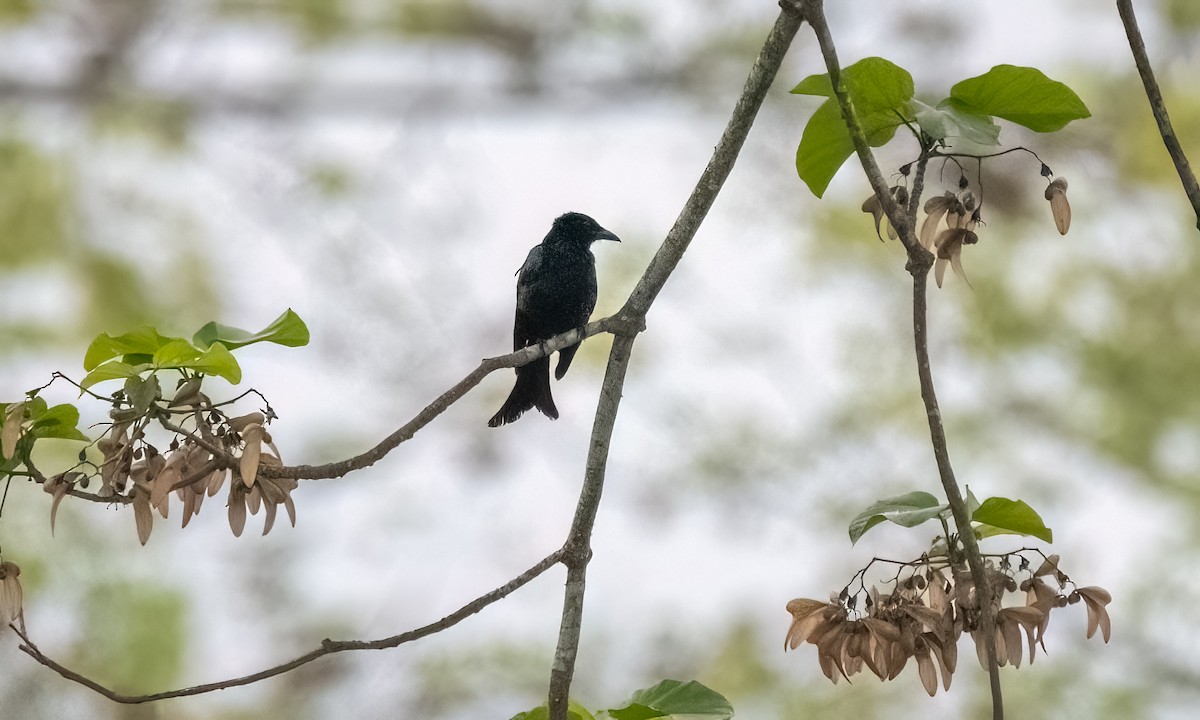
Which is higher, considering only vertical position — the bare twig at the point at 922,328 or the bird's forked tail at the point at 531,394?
the bird's forked tail at the point at 531,394

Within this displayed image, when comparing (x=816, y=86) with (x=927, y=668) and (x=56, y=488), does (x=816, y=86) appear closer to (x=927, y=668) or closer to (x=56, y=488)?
(x=927, y=668)

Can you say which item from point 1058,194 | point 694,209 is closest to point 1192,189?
point 1058,194

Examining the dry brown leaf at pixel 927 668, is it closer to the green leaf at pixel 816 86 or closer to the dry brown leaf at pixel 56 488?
the green leaf at pixel 816 86

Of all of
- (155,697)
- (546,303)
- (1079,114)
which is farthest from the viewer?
(546,303)

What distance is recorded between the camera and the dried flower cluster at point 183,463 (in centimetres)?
74

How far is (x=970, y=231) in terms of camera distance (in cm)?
87

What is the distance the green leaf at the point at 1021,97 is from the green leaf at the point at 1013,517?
317 mm

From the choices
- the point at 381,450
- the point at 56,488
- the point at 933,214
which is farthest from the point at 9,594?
the point at 933,214

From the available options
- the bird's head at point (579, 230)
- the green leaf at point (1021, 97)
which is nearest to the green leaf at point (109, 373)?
the green leaf at point (1021, 97)

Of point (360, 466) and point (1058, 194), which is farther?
point (1058, 194)

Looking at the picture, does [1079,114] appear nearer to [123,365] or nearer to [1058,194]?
[1058,194]

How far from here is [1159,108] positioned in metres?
0.78

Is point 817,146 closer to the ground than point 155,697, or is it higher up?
higher up

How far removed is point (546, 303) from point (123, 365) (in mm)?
899
